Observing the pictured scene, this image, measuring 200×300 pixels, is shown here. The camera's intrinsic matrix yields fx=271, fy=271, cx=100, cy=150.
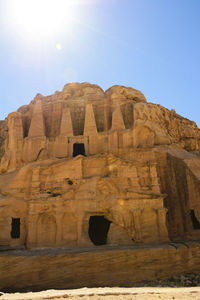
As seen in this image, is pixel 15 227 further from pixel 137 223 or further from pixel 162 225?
pixel 162 225

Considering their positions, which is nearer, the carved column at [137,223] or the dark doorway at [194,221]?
the carved column at [137,223]

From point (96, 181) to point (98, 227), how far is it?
186 inches

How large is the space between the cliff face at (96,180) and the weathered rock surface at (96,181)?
0.07 meters

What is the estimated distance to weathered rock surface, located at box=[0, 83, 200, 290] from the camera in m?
20.1

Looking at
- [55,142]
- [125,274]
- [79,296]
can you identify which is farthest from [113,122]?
[79,296]

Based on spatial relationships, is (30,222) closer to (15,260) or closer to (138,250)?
(15,260)

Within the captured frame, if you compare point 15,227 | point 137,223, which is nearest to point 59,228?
point 15,227

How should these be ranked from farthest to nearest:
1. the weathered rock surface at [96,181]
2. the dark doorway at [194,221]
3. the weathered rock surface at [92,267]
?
1. the dark doorway at [194,221]
2. the weathered rock surface at [96,181]
3. the weathered rock surface at [92,267]

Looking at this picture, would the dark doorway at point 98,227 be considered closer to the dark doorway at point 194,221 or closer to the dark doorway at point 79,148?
the dark doorway at point 194,221

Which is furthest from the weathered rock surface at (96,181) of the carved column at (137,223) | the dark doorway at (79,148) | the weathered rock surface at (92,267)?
the weathered rock surface at (92,267)

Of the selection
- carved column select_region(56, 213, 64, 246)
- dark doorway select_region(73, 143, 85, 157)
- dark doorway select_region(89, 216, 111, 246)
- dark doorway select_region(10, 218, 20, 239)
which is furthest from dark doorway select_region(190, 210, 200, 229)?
dark doorway select_region(10, 218, 20, 239)

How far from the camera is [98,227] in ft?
76.5

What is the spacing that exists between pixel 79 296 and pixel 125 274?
559 cm

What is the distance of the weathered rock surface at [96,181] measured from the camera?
20.1 metres
